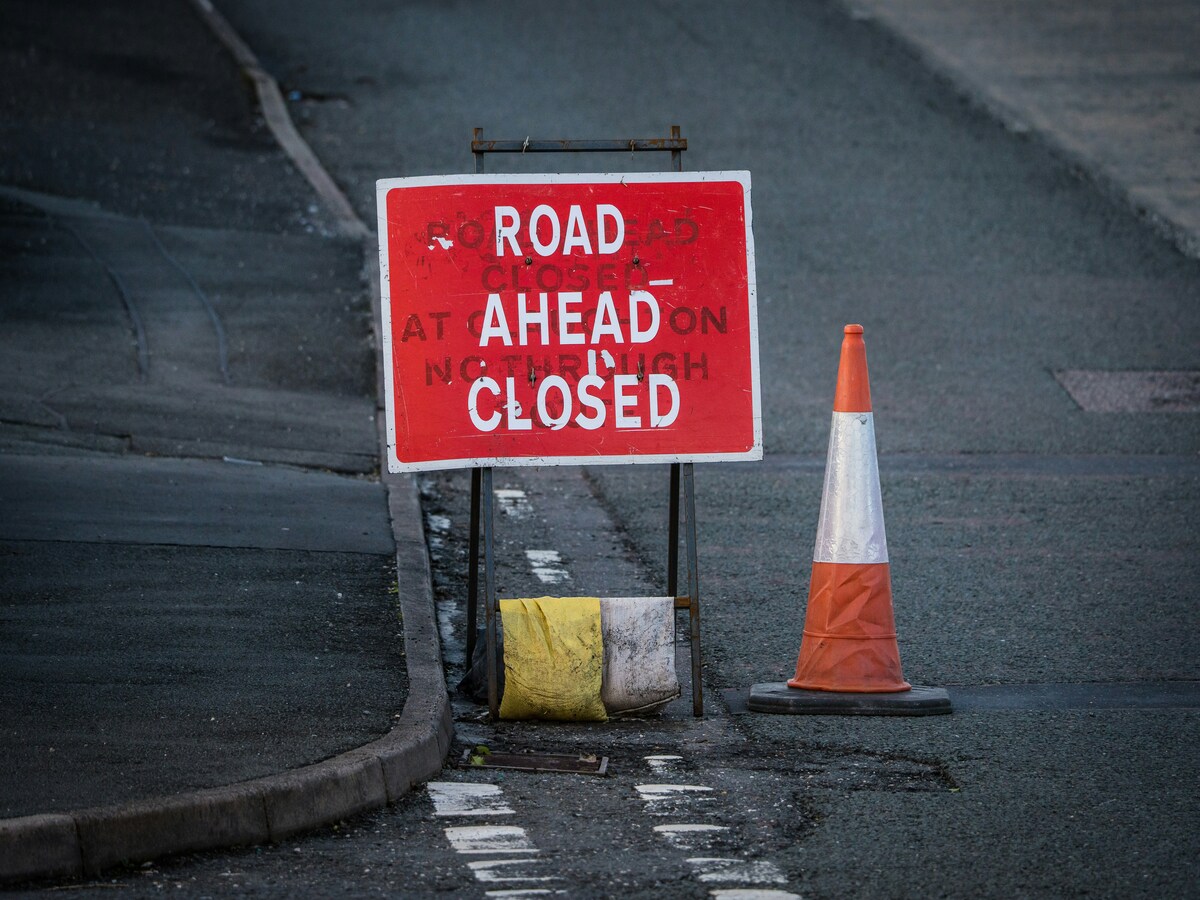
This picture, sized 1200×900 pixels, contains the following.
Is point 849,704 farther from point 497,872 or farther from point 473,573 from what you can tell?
point 497,872

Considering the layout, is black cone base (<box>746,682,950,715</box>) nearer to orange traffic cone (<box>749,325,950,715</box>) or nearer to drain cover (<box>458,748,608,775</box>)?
orange traffic cone (<box>749,325,950,715</box>)

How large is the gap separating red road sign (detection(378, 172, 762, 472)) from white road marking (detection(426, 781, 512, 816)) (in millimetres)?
1302

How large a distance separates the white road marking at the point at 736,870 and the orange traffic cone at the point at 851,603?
146 centimetres

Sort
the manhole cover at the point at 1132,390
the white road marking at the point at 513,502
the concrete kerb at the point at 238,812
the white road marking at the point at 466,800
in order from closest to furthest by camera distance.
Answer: the concrete kerb at the point at 238,812 → the white road marking at the point at 466,800 → the white road marking at the point at 513,502 → the manhole cover at the point at 1132,390

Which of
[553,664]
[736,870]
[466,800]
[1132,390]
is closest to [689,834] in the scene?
[736,870]

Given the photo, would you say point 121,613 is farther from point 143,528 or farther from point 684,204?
point 684,204

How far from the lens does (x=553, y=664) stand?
247 inches

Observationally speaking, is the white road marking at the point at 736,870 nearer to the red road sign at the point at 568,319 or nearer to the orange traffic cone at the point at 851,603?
the orange traffic cone at the point at 851,603

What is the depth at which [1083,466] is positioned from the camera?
1049 centimetres

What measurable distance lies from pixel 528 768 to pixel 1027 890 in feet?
5.58

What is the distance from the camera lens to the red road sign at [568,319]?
6.40m

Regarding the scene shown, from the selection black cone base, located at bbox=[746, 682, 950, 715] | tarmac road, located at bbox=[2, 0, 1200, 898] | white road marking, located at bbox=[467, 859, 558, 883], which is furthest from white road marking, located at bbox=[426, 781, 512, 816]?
black cone base, located at bbox=[746, 682, 950, 715]

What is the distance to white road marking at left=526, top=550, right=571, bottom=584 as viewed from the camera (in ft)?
26.6

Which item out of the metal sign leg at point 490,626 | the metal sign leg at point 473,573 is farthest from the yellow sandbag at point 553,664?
the metal sign leg at point 473,573
